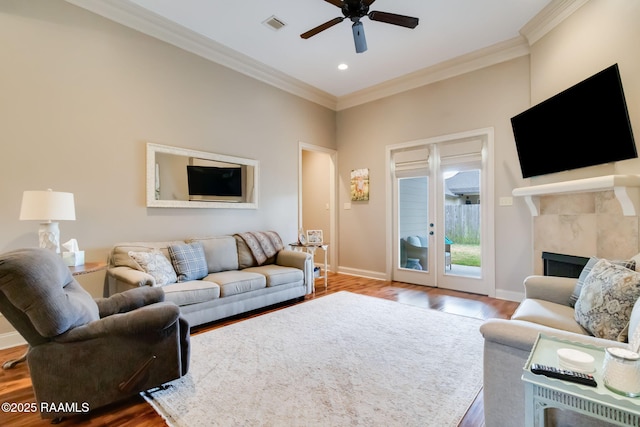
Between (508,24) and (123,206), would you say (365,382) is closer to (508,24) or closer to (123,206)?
(123,206)

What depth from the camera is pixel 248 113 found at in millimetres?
4547

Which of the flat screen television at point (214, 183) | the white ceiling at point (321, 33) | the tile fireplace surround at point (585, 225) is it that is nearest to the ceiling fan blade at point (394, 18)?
the white ceiling at point (321, 33)

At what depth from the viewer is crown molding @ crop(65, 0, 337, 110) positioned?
316cm

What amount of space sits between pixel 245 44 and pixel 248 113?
925 mm

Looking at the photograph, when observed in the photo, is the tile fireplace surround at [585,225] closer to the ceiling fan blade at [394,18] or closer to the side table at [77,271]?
the ceiling fan blade at [394,18]

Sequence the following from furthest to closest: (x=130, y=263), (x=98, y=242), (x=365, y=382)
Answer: (x=98, y=242)
(x=130, y=263)
(x=365, y=382)

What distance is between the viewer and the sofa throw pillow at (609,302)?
1488 mm

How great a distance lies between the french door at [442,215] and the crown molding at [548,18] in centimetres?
130

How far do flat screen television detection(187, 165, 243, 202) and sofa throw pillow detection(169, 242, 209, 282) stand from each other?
788 mm

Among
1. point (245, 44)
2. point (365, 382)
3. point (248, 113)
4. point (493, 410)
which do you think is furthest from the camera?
point (248, 113)

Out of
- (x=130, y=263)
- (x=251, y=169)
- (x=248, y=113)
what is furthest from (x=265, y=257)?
(x=248, y=113)

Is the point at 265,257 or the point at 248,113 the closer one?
the point at 265,257

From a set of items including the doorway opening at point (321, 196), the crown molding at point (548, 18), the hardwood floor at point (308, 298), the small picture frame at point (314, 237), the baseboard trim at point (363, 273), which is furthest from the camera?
the doorway opening at point (321, 196)

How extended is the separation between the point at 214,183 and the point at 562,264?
14.3 ft
